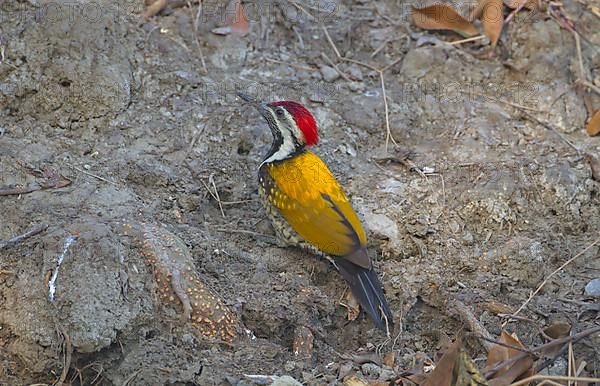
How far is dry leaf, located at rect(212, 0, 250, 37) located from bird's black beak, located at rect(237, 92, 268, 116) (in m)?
0.72

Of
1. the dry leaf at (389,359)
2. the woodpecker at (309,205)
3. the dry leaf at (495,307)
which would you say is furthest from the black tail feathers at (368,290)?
the dry leaf at (495,307)

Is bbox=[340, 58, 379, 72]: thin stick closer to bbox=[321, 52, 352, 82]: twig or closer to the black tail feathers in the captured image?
bbox=[321, 52, 352, 82]: twig

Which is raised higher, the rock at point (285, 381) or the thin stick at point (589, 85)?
the thin stick at point (589, 85)

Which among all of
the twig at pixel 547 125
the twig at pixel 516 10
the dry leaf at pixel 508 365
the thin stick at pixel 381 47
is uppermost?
the twig at pixel 516 10

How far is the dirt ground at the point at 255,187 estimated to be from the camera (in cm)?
502

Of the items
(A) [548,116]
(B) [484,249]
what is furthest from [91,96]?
(A) [548,116]

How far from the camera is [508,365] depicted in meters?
4.75

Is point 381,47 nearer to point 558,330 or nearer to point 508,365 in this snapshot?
point 558,330

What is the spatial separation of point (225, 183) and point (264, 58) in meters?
1.31

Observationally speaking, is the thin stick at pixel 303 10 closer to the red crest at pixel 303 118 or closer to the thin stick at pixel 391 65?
the thin stick at pixel 391 65

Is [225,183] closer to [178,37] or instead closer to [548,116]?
[178,37]

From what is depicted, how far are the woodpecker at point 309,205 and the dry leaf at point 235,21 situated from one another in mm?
782

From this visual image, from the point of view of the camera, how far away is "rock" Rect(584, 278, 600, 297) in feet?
18.6

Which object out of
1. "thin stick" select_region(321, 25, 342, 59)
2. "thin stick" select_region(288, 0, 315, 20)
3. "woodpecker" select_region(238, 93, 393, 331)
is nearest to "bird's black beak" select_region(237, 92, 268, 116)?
"woodpecker" select_region(238, 93, 393, 331)
